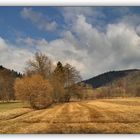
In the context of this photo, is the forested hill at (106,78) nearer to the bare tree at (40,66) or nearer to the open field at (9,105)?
the bare tree at (40,66)

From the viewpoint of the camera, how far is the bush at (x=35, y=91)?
41.0 ft

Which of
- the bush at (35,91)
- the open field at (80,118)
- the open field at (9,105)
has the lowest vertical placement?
the open field at (80,118)

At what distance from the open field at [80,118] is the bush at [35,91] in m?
0.11

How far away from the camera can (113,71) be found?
12445 mm

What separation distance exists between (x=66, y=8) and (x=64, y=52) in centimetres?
56

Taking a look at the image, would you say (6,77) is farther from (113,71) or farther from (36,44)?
(113,71)

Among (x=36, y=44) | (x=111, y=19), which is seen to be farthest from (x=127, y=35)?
(x=36, y=44)

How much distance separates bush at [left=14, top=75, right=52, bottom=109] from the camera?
41.0 feet

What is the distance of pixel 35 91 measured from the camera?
494 inches

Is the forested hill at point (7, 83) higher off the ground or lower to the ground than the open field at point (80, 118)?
higher

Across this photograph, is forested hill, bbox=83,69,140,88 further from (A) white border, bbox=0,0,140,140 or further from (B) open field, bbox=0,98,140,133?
(A) white border, bbox=0,0,140,140
